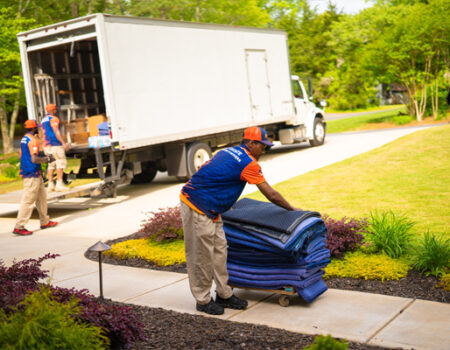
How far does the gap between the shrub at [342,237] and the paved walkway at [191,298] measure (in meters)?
0.89

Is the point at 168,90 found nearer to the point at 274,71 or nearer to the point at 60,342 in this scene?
the point at 274,71

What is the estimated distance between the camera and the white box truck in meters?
12.6

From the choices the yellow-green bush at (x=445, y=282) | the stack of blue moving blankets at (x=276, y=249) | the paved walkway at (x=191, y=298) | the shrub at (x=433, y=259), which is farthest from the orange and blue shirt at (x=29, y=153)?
the yellow-green bush at (x=445, y=282)

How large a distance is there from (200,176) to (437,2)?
2466 cm

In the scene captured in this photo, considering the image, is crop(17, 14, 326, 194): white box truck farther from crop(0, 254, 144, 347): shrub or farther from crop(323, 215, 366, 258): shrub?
crop(0, 254, 144, 347): shrub

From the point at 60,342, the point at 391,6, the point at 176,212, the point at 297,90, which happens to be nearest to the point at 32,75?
the point at 176,212

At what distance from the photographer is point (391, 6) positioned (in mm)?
50344

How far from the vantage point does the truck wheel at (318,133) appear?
2083 cm

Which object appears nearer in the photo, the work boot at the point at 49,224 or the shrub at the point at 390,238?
the shrub at the point at 390,238

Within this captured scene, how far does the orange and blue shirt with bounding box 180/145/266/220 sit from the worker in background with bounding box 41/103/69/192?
338 inches

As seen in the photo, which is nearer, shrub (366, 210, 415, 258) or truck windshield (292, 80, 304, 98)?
shrub (366, 210, 415, 258)

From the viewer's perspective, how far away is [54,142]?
13.2m

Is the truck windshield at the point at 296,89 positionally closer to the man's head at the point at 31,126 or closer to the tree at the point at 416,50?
the tree at the point at 416,50

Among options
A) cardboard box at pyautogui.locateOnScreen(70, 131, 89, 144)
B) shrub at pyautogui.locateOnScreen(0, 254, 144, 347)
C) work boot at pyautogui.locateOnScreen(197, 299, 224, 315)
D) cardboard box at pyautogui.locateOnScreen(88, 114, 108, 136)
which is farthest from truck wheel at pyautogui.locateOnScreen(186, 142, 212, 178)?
shrub at pyautogui.locateOnScreen(0, 254, 144, 347)
